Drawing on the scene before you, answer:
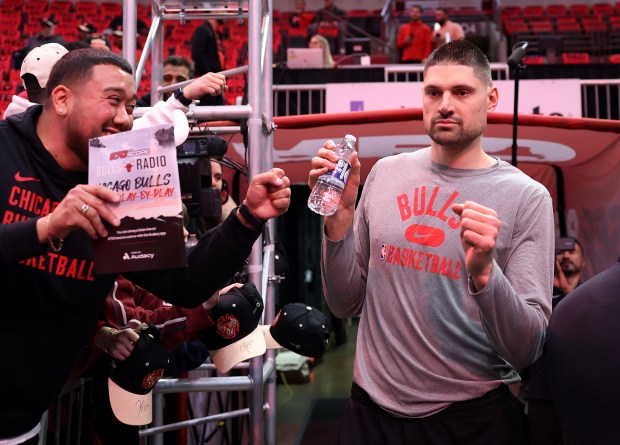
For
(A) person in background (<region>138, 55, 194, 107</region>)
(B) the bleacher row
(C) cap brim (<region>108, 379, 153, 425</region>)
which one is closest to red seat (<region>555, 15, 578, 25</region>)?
(B) the bleacher row

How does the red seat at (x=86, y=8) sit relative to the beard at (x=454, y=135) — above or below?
above

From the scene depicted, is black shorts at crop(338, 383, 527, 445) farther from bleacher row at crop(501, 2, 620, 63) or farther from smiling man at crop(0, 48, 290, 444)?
bleacher row at crop(501, 2, 620, 63)

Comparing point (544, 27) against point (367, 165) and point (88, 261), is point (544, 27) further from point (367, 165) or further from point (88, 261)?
point (88, 261)

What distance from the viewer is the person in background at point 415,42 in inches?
436

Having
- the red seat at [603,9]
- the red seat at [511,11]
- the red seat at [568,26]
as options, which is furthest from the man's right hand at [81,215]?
the red seat at [511,11]

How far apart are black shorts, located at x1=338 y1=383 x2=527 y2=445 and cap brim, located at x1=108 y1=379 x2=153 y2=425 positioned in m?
0.73

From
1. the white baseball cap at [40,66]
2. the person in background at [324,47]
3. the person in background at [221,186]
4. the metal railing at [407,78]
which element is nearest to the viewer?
the white baseball cap at [40,66]

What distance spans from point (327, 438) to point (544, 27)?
1073cm

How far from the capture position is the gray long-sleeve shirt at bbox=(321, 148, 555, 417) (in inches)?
73.2

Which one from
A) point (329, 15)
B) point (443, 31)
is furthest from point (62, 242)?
point (329, 15)

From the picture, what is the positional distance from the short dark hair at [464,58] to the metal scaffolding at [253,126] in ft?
3.17

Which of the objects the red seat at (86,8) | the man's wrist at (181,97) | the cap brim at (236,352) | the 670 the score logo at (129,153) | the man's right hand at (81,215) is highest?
the red seat at (86,8)

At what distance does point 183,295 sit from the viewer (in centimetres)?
197

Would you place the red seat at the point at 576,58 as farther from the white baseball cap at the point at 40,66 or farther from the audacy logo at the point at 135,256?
the audacy logo at the point at 135,256
